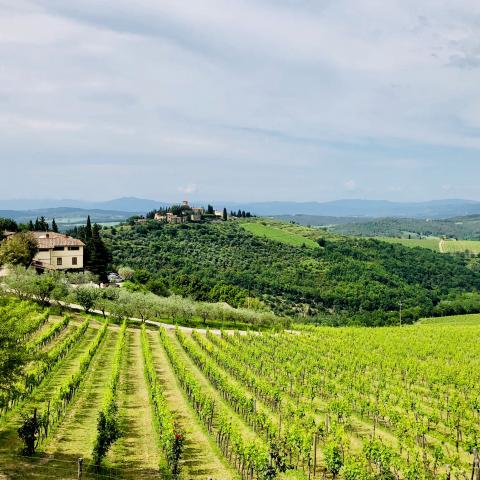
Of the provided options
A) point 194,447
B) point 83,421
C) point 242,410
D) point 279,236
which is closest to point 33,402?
point 83,421

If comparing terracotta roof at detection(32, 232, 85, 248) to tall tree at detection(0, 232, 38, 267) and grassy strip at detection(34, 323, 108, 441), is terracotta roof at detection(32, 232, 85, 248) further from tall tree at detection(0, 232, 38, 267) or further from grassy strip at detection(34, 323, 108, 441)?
grassy strip at detection(34, 323, 108, 441)

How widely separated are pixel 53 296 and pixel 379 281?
100323 mm

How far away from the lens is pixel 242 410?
3250 centimetres

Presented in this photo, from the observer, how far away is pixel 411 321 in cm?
11494

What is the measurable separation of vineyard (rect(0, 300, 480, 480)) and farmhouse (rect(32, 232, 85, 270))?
75.0 ft

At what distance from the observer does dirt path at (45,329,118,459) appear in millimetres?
24938

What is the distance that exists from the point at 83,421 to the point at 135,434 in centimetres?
359

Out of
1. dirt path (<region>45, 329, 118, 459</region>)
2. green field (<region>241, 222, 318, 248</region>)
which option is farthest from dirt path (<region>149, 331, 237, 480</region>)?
green field (<region>241, 222, 318, 248</region>)

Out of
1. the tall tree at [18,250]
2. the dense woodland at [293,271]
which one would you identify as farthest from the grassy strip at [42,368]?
the dense woodland at [293,271]

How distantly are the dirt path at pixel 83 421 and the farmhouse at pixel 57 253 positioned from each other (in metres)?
42.0

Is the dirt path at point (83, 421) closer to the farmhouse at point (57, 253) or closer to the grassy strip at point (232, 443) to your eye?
the grassy strip at point (232, 443)

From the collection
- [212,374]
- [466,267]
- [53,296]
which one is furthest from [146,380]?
[466,267]

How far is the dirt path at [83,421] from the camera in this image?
2494cm

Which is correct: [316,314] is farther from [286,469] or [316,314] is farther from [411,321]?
[286,469]
